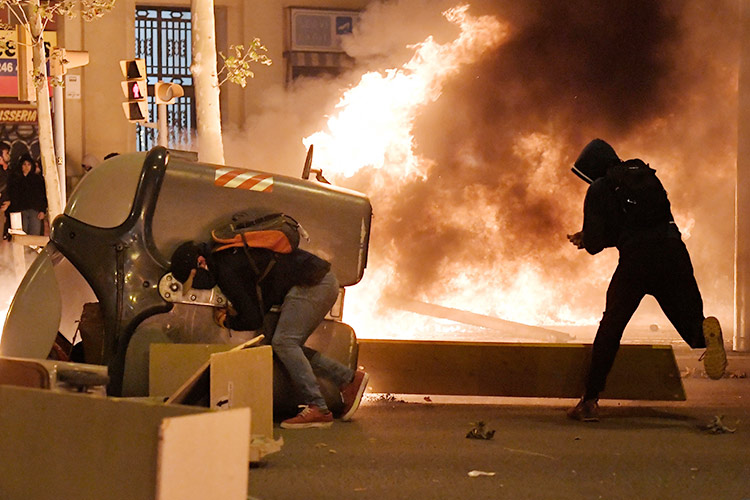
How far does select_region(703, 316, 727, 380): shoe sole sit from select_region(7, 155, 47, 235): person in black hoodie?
42.4 feet

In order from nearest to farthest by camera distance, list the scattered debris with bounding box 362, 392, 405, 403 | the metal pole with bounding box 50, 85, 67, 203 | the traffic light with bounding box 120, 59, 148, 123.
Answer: the scattered debris with bounding box 362, 392, 405, 403 → the traffic light with bounding box 120, 59, 148, 123 → the metal pole with bounding box 50, 85, 67, 203

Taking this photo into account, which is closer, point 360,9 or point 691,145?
point 691,145

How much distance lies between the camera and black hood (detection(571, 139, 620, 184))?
23.7 feet

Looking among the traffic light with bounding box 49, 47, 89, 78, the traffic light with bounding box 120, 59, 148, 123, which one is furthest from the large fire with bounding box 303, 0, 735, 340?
the traffic light with bounding box 49, 47, 89, 78

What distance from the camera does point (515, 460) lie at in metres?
5.65

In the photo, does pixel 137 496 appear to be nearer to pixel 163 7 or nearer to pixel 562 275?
pixel 562 275

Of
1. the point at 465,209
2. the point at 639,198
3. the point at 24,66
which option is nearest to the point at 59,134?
the point at 24,66

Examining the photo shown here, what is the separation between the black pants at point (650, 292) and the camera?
685cm

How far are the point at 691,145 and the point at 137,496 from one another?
13.1m

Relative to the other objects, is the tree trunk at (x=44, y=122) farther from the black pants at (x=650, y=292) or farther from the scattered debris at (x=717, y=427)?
the scattered debris at (x=717, y=427)

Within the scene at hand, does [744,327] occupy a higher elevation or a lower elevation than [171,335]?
lower

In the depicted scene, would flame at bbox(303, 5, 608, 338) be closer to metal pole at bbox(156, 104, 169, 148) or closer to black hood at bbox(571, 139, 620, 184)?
metal pole at bbox(156, 104, 169, 148)

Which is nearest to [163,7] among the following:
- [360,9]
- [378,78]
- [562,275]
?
[360,9]

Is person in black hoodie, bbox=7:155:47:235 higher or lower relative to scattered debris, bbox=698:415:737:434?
higher
